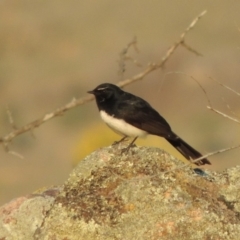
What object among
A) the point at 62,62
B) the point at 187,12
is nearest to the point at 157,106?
the point at 62,62

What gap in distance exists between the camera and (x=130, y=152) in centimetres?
522

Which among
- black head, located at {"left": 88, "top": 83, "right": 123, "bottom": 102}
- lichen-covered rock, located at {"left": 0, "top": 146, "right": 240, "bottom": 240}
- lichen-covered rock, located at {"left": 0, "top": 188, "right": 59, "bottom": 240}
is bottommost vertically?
lichen-covered rock, located at {"left": 0, "top": 146, "right": 240, "bottom": 240}

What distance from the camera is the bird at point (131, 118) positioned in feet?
24.1

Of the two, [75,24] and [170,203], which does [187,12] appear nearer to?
[75,24]

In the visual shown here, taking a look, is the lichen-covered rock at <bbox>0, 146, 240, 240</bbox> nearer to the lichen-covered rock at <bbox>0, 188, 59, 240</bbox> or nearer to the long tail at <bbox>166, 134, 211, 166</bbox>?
the lichen-covered rock at <bbox>0, 188, 59, 240</bbox>

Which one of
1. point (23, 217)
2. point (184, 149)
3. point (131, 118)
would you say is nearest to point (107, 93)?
point (131, 118)

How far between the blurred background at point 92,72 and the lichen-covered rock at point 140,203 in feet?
7.41

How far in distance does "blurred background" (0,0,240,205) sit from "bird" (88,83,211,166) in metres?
0.41

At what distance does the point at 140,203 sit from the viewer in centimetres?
475

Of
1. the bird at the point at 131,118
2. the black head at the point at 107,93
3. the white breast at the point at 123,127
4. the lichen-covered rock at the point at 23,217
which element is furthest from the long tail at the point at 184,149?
the lichen-covered rock at the point at 23,217

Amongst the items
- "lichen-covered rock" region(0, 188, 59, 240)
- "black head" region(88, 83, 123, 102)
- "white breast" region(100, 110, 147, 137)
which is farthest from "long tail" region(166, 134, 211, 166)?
"lichen-covered rock" region(0, 188, 59, 240)

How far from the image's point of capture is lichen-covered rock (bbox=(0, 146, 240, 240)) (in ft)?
15.0

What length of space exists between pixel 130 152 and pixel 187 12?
47208mm

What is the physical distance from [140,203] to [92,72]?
28.7 meters
